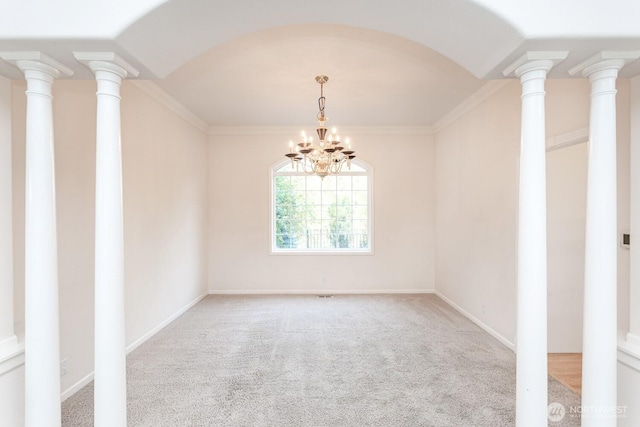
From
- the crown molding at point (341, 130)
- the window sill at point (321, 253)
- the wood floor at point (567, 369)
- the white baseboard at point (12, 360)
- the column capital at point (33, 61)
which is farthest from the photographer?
the window sill at point (321, 253)

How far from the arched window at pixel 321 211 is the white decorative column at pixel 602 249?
4490 millimetres

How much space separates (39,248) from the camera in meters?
1.76

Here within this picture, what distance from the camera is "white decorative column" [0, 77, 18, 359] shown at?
6.29ft

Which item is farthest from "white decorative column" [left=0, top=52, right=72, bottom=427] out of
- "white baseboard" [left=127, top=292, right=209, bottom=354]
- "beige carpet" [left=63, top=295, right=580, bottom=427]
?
"white baseboard" [left=127, top=292, right=209, bottom=354]

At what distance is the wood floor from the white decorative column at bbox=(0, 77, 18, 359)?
389cm

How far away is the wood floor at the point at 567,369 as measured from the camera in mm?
2841

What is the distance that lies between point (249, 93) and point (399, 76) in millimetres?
1814

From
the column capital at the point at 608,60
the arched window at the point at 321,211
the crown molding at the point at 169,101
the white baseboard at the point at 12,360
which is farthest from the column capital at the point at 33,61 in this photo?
the arched window at the point at 321,211

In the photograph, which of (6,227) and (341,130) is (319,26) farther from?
(341,130)

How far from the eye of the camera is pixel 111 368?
1785 mm

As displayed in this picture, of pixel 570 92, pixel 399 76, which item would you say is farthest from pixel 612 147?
pixel 399 76

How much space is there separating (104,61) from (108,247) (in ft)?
3.03

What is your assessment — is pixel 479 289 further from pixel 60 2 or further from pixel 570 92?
pixel 60 2

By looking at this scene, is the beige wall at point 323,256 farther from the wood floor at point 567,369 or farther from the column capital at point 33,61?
the column capital at point 33,61
